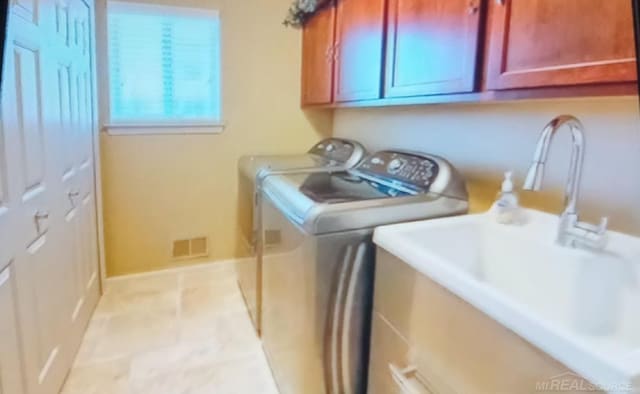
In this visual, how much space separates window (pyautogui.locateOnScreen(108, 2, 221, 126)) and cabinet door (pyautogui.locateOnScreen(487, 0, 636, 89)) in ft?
7.21

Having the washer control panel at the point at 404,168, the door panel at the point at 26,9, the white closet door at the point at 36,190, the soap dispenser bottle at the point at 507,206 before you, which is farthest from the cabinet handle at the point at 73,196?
the soap dispenser bottle at the point at 507,206

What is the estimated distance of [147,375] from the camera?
6.28ft

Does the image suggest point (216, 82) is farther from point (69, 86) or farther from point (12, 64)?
point (12, 64)

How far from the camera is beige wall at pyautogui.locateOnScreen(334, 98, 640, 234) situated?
112 cm

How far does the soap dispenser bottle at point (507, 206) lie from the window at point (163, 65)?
2160mm

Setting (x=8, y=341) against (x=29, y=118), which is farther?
(x=29, y=118)

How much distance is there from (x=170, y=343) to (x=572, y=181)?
2040 mm

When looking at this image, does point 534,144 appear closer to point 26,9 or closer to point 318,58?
point 318,58

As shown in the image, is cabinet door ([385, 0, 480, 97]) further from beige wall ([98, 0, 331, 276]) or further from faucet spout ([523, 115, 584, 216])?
beige wall ([98, 0, 331, 276])

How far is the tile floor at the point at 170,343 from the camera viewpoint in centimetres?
186

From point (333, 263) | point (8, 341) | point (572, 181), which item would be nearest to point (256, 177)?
point (333, 263)

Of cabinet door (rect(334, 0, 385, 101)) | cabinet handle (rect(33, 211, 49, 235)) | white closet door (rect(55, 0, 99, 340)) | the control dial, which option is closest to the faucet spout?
the control dial

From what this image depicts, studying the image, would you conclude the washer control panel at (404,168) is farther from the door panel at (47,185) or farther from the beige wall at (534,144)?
the door panel at (47,185)

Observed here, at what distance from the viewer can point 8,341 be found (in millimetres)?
1239
